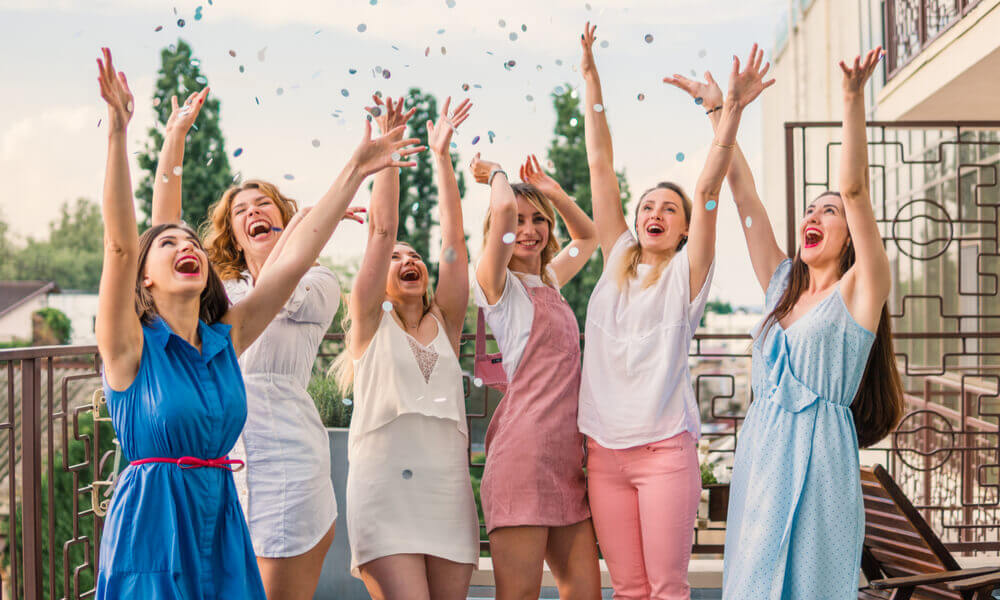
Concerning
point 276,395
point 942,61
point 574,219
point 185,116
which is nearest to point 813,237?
point 574,219

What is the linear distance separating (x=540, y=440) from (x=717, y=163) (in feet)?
3.07

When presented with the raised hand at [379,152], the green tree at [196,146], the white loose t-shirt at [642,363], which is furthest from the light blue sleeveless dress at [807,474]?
the green tree at [196,146]

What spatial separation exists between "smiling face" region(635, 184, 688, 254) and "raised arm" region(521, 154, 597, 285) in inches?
11.1

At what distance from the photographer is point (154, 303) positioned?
6.48ft

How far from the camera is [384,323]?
2.46 metres

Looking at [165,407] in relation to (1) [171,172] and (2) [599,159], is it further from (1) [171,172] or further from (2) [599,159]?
(2) [599,159]

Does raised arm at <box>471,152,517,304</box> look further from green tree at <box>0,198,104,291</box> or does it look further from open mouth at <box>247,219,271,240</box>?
green tree at <box>0,198,104,291</box>

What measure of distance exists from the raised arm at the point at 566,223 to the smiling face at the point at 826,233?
72 cm

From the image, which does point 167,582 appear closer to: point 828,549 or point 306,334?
point 306,334

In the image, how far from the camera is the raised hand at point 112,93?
69.8 inches

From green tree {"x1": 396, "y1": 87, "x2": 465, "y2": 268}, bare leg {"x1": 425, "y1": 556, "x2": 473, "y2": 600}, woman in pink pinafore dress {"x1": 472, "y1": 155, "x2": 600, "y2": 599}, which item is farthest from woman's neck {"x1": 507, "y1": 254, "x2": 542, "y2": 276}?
green tree {"x1": 396, "y1": 87, "x2": 465, "y2": 268}

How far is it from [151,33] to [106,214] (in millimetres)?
763

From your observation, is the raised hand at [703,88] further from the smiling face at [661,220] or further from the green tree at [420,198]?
the green tree at [420,198]

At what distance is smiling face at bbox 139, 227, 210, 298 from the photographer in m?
1.96
